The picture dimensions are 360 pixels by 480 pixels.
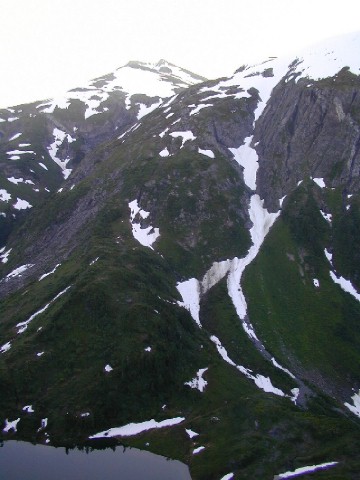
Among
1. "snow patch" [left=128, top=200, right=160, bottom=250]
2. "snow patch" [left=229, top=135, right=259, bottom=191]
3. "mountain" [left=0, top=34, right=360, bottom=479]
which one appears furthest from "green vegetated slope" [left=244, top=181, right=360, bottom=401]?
"snow patch" [left=128, top=200, right=160, bottom=250]

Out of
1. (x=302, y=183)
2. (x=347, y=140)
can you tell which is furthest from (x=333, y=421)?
(x=347, y=140)

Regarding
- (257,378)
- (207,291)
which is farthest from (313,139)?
(257,378)

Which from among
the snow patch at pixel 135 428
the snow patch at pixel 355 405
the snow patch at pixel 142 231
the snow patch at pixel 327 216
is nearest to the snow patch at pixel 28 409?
the snow patch at pixel 135 428

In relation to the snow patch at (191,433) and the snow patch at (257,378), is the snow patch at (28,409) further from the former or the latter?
the snow patch at (257,378)

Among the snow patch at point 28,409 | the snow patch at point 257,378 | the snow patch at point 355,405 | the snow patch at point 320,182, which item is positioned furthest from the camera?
the snow patch at point 320,182

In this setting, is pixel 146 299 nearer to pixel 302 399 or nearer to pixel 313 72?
pixel 302 399

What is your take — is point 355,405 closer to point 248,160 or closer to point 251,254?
point 251,254
